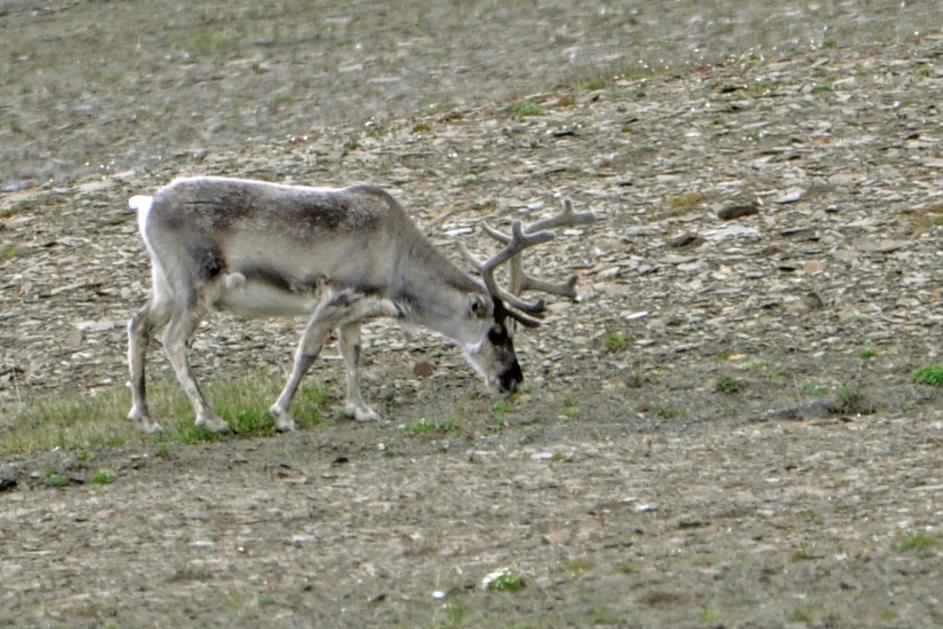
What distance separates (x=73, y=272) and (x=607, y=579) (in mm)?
9189

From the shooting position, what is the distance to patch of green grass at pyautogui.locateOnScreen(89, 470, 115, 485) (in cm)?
1102

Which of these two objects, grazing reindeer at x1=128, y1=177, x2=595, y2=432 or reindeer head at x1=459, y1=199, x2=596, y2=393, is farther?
reindeer head at x1=459, y1=199, x2=596, y2=393

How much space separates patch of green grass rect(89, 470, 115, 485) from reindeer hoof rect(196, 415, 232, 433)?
1.27 m

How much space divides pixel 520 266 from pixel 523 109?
659 cm

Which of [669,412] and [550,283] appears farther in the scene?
[550,283]

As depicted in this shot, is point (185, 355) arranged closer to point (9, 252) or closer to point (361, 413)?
point (361, 413)

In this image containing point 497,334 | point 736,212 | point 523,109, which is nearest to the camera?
point 497,334

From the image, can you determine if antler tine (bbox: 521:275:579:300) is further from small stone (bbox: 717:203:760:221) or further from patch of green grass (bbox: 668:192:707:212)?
patch of green grass (bbox: 668:192:707:212)

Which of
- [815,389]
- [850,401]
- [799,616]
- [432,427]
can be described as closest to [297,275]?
[432,427]

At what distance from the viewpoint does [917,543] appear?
8172 mm

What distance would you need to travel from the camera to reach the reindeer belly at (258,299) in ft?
41.6

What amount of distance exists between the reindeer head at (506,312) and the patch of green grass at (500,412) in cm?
25

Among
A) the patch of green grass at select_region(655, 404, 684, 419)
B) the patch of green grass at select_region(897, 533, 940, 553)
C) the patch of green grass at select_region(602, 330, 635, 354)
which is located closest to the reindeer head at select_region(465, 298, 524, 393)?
the patch of green grass at select_region(602, 330, 635, 354)

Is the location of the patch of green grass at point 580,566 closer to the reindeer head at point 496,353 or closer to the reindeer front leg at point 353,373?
the reindeer front leg at point 353,373
